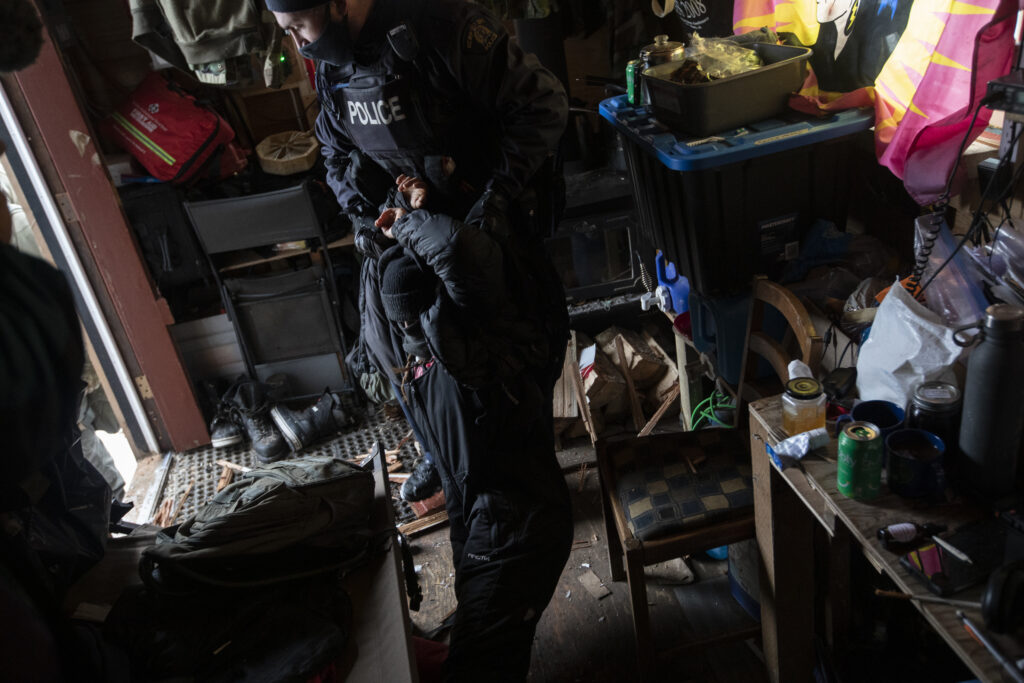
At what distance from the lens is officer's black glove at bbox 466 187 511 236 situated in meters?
2.10

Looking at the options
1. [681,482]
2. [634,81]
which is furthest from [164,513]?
[634,81]

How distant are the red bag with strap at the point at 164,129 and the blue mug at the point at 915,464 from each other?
3038 mm

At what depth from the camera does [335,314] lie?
3.58 metres

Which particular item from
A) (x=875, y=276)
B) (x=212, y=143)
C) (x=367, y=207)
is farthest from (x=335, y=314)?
(x=875, y=276)

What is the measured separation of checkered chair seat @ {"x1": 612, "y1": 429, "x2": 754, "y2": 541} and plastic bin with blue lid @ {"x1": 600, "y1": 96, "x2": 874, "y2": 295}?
470mm

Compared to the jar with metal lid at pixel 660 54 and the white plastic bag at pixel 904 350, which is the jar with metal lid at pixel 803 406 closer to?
the white plastic bag at pixel 904 350

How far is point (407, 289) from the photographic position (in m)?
2.14

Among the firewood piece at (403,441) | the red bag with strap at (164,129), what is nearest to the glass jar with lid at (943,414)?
the firewood piece at (403,441)

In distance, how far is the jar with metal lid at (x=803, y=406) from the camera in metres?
1.49

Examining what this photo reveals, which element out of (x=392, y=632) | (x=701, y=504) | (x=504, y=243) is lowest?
(x=701, y=504)

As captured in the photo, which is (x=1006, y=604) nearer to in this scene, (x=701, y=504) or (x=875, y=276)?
(x=701, y=504)

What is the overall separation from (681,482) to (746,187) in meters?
0.84

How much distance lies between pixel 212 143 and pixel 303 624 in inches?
97.7

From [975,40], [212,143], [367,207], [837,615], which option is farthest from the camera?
[212,143]
